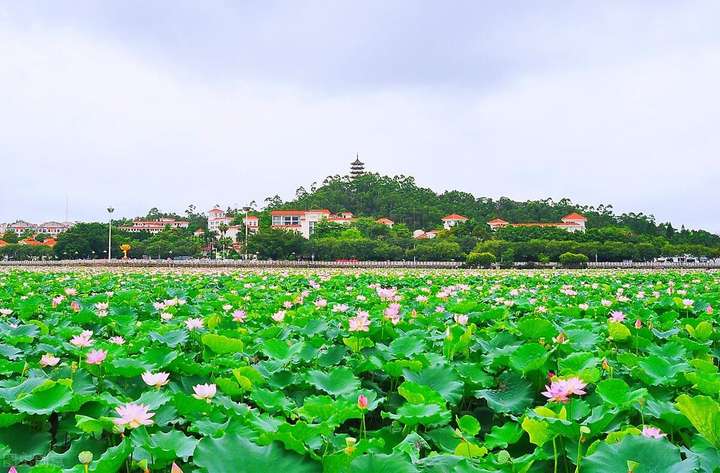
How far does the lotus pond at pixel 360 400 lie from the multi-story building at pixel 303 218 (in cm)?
7483

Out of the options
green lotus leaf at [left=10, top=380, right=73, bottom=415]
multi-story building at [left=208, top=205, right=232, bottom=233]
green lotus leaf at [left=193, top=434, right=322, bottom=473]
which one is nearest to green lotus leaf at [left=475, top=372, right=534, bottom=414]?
green lotus leaf at [left=193, top=434, right=322, bottom=473]

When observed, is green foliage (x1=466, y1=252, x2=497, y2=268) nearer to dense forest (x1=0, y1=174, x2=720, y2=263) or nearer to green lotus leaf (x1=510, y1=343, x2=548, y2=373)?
dense forest (x1=0, y1=174, x2=720, y2=263)

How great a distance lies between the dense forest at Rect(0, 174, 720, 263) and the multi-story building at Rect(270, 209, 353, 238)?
251cm

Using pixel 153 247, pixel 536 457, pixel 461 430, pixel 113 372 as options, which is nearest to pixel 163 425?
pixel 113 372

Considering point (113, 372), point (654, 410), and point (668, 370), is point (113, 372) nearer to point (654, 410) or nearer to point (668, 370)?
point (654, 410)

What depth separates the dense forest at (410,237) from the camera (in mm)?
50706

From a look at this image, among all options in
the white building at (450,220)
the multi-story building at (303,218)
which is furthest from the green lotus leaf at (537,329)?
the white building at (450,220)

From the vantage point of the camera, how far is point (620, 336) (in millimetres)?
3238

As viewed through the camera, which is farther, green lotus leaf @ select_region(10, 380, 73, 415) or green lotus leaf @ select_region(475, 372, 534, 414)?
green lotus leaf @ select_region(475, 372, 534, 414)

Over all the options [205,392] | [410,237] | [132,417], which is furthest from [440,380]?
[410,237]

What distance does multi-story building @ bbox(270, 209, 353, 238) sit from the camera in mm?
80062

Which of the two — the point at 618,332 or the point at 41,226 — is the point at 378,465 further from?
the point at 41,226

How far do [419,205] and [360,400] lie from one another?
89.6 m

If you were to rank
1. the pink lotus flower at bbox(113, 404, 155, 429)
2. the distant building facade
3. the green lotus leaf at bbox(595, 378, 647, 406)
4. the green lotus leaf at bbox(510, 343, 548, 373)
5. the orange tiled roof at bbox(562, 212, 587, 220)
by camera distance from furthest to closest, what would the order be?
the distant building facade < the orange tiled roof at bbox(562, 212, 587, 220) < the green lotus leaf at bbox(510, 343, 548, 373) < the green lotus leaf at bbox(595, 378, 647, 406) < the pink lotus flower at bbox(113, 404, 155, 429)
